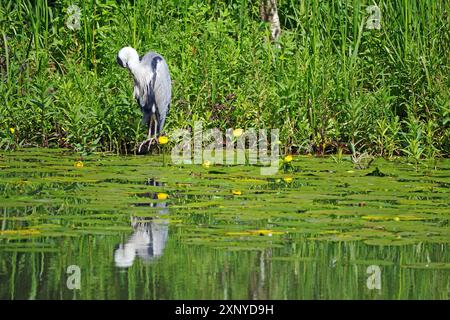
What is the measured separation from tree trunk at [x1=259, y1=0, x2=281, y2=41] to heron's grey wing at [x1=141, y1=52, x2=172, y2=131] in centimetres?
158

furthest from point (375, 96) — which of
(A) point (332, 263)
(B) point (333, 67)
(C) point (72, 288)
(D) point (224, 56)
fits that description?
(C) point (72, 288)

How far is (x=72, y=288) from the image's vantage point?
4.64 m

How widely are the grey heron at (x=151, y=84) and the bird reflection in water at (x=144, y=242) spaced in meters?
2.68

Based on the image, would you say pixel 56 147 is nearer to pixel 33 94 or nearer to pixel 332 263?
pixel 33 94

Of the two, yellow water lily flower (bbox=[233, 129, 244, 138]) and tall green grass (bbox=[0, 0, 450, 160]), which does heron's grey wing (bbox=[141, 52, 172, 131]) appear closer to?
tall green grass (bbox=[0, 0, 450, 160])

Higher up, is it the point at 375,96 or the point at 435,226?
the point at 375,96

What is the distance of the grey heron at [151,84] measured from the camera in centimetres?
885

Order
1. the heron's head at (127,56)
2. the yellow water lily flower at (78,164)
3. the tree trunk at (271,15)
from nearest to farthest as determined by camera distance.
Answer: the yellow water lily flower at (78,164), the heron's head at (127,56), the tree trunk at (271,15)

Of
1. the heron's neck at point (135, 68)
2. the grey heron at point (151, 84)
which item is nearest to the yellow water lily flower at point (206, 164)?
the grey heron at point (151, 84)

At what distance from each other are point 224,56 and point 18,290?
189 inches

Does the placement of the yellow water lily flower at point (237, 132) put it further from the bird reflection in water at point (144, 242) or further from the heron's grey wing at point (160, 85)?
the bird reflection in water at point (144, 242)

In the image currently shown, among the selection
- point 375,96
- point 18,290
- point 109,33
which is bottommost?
point 18,290

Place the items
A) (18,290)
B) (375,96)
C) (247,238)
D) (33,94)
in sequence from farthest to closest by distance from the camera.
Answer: (33,94)
(375,96)
(247,238)
(18,290)

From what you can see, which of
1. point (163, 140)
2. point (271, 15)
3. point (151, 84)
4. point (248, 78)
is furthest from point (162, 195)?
point (271, 15)
